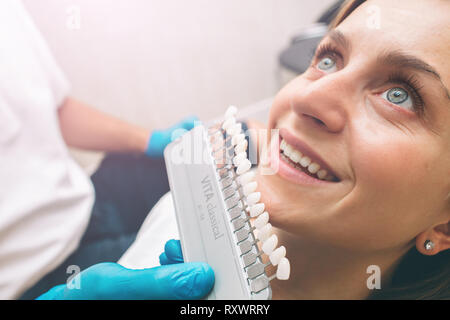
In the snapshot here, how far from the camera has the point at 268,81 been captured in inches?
56.9

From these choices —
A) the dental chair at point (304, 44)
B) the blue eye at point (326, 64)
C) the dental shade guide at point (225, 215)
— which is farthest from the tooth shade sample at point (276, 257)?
the dental chair at point (304, 44)

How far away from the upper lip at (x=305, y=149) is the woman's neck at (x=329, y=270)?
162 mm

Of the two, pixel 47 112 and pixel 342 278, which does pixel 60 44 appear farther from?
pixel 342 278

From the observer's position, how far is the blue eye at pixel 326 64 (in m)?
0.56

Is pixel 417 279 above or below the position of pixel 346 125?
below

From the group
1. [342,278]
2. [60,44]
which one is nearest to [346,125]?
[342,278]

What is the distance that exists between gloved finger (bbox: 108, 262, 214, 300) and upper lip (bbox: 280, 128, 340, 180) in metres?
0.23

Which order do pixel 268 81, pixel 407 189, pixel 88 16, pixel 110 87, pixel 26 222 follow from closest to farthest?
pixel 407 189 → pixel 26 222 → pixel 88 16 → pixel 110 87 → pixel 268 81

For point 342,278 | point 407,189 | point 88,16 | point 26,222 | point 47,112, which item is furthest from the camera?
Answer: point 88,16

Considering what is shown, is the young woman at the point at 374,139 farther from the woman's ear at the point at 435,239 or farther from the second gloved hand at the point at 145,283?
the second gloved hand at the point at 145,283

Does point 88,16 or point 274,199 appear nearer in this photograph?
point 274,199

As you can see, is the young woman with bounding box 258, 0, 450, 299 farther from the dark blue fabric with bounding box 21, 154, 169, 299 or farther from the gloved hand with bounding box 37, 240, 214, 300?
the dark blue fabric with bounding box 21, 154, 169, 299

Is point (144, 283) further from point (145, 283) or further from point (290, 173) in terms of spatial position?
point (290, 173)

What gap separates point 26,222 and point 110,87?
0.66 m
